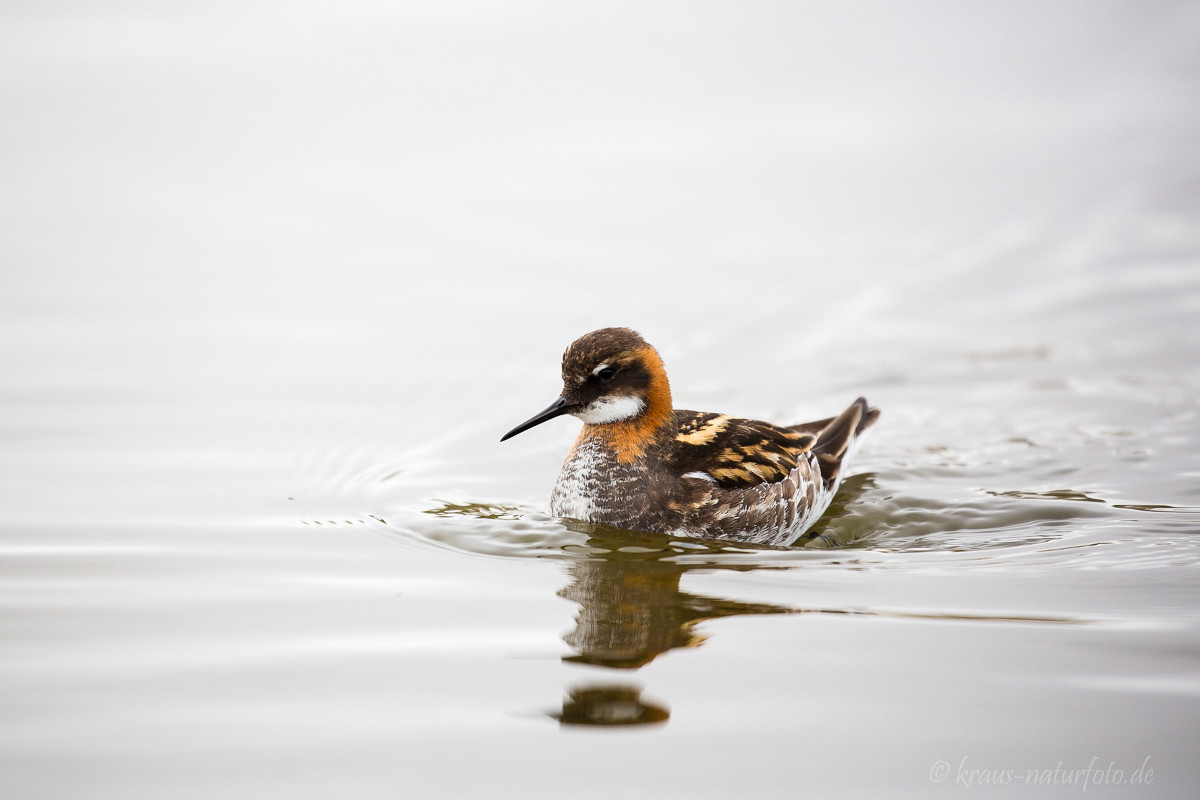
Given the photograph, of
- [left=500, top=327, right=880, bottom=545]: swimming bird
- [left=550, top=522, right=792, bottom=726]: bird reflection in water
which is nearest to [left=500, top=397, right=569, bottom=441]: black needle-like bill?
[left=500, top=327, right=880, bottom=545]: swimming bird

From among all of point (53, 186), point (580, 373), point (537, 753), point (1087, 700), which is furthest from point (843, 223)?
point (537, 753)

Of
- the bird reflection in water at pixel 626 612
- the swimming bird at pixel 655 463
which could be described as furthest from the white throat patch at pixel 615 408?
the bird reflection in water at pixel 626 612

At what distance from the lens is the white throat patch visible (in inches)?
316

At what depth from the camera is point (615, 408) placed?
807cm

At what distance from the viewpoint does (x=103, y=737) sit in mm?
4699

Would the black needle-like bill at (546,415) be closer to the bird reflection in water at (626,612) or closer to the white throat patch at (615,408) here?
the white throat patch at (615,408)

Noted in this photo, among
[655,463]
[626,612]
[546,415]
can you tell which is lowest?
[626,612]

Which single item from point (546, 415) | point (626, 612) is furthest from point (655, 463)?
point (626, 612)

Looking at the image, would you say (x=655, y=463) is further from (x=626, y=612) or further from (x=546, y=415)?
(x=626, y=612)

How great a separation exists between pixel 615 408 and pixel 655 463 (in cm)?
47

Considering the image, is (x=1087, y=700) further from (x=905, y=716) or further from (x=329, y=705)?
(x=329, y=705)

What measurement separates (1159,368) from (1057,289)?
248cm

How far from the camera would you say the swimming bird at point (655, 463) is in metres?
7.81

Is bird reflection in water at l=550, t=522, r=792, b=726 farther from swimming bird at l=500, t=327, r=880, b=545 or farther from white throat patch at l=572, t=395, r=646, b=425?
white throat patch at l=572, t=395, r=646, b=425
